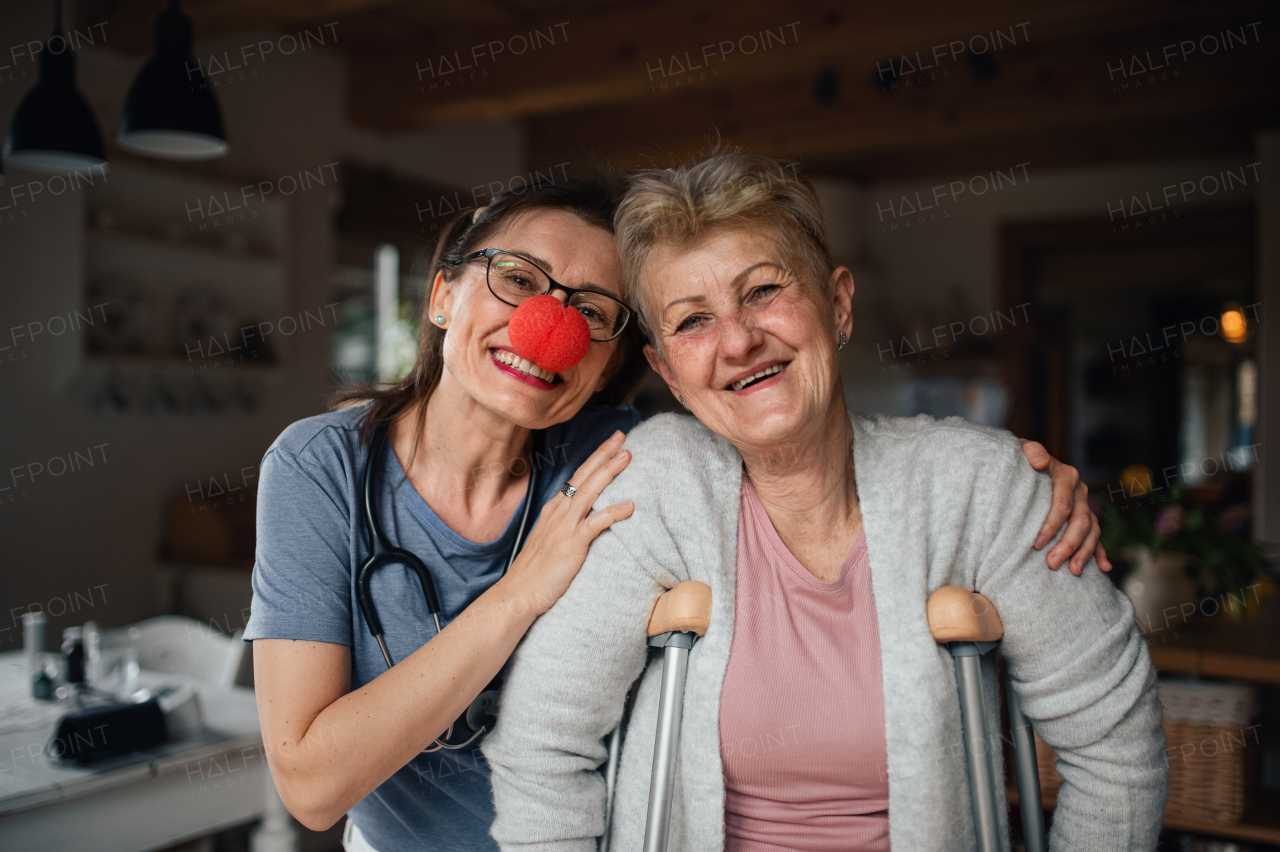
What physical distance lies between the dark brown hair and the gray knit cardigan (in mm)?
399

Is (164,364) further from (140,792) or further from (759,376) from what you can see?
(759,376)

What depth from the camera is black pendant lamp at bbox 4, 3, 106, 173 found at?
263cm

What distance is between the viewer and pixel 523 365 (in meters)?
1.43

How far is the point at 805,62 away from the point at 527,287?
9.70 ft

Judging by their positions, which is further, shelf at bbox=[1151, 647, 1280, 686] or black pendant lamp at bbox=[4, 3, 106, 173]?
black pendant lamp at bbox=[4, 3, 106, 173]

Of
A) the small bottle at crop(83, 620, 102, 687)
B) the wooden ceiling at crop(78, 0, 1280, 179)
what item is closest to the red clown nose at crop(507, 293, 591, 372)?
the small bottle at crop(83, 620, 102, 687)

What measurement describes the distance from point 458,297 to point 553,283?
0.18m

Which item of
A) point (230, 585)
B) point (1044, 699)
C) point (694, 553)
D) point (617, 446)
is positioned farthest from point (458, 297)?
point (230, 585)

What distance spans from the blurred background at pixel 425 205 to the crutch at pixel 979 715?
0.91m

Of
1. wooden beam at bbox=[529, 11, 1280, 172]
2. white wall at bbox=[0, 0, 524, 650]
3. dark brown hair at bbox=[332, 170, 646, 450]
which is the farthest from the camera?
wooden beam at bbox=[529, 11, 1280, 172]

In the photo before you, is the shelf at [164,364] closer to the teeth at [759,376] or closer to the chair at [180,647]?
the chair at [180,647]

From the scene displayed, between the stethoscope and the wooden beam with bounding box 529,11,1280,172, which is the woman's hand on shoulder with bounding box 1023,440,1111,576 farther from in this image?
the wooden beam with bounding box 529,11,1280,172

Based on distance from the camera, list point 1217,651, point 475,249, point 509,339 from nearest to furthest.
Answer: point 509,339
point 475,249
point 1217,651

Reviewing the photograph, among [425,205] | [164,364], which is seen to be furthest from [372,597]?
[425,205]
